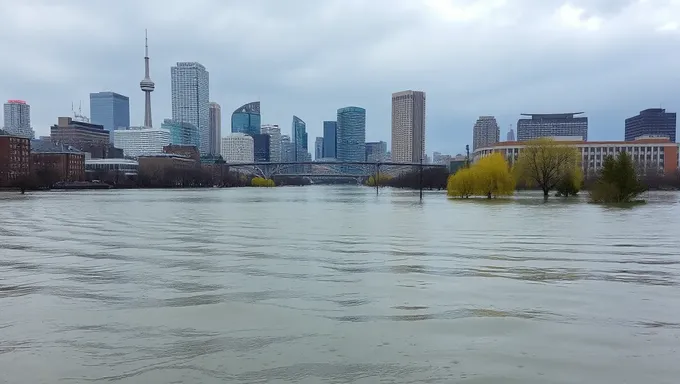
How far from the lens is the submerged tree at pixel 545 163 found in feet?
243

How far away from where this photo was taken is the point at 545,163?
75125mm

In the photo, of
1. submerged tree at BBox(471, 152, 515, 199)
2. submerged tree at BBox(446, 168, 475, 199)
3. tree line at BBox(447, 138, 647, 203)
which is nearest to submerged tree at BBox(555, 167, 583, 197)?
tree line at BBox(447, 138, 647, 203)

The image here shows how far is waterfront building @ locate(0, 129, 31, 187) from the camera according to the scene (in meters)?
120

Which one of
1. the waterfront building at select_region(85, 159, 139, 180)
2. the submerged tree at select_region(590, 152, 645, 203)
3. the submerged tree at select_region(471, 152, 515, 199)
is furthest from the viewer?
the waterfront building at select_region(85, 159, 139, 180)

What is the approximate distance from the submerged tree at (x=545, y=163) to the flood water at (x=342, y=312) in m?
58.4

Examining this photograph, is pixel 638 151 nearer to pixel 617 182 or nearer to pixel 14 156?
pixel 617 182

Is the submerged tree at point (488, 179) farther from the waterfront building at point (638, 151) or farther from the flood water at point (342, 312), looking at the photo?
the waterfront building at point (638, 151)

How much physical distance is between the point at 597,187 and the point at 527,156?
26155 millimetres

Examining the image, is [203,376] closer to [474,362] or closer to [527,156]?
[474,362]

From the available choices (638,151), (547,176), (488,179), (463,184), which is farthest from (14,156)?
(638,151)

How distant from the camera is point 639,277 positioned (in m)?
13.6

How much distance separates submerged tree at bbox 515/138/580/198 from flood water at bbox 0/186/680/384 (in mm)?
58402

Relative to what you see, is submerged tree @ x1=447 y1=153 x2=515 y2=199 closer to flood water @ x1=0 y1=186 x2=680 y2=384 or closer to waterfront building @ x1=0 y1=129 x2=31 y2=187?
flood water @ x1=0 y1=186 x2=680 y2=384

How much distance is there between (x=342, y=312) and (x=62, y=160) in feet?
544
